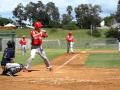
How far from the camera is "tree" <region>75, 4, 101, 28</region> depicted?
107125mm

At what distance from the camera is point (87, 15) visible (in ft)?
356

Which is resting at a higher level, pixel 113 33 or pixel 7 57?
pixel 7 57

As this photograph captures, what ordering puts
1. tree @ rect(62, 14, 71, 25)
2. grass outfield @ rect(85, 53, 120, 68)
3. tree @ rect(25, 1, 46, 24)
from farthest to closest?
tree @ rect(62, 14, 71, 25), tree @ rect(25, 1, 46, 24), grass outfield @ rect(85, 53, 120, 68)

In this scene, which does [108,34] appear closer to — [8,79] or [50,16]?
[50,16]

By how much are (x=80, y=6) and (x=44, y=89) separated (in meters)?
99.3

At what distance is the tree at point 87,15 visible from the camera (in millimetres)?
107125

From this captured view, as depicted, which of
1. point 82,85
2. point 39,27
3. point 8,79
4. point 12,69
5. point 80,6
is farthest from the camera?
point 80,6

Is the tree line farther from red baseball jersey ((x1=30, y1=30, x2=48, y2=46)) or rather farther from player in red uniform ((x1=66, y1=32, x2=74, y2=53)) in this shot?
red baseball jersey ((x1=30, y1=30, x2=48, y2=46))

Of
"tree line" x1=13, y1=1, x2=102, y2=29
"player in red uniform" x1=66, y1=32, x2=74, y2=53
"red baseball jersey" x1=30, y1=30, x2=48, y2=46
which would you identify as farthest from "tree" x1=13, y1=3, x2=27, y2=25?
"red baseball jersey" x1=30, y1=30, x2=48, y2=46

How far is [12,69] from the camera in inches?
647

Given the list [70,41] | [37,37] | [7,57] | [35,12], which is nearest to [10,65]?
[7,57]

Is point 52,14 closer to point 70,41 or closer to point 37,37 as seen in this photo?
point 70,41

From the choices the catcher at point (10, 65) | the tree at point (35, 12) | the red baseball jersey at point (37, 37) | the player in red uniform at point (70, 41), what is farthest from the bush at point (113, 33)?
the catcher at point (10, 65)

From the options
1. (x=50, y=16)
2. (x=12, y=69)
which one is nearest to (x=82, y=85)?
(x=12, y=69)
